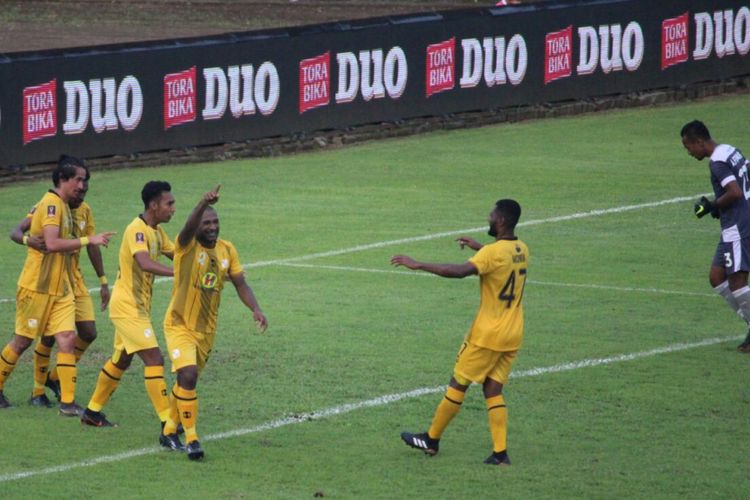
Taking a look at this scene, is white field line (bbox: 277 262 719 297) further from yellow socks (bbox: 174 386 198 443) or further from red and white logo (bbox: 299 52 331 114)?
red and white logo (bbox: 299 52 331 114)

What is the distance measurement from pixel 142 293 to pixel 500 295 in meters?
2.85

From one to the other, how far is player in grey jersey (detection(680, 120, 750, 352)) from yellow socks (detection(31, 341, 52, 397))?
6.09m

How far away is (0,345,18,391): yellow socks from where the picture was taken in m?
12.4

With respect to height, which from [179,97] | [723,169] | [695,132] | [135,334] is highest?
[179,97]

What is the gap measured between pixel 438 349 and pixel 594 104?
722 inches

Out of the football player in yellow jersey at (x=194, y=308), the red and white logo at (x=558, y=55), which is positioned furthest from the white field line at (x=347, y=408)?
the red and white logo at (x=558, y=55)

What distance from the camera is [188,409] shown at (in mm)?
10766

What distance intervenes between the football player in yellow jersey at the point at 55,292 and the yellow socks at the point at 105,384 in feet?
1.52

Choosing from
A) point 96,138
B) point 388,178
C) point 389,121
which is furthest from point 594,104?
point 96,138

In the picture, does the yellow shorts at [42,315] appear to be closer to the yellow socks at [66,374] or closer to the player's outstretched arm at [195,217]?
the yellow socks at [66,374]

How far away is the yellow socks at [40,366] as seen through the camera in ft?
41.0

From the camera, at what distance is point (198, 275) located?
10930 millimetres

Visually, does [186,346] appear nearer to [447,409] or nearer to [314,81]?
[447,409]

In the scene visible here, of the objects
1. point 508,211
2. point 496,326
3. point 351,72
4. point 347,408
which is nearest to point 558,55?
point 351,72
